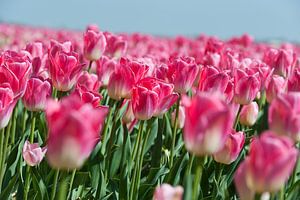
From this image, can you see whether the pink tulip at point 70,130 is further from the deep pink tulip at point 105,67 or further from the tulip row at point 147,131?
the deep pink tulip at point 105,67

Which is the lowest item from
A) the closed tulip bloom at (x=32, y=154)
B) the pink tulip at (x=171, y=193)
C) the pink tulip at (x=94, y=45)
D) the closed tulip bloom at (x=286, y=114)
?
the closed tulip bloom at (x=32, y=154)

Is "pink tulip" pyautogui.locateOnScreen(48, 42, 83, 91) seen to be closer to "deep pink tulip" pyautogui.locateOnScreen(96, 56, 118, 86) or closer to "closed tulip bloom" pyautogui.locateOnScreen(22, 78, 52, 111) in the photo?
"closed tulip bloom" pyautogui.locateOnScreen(22, 78, 52, 111)

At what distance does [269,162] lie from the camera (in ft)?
3.29

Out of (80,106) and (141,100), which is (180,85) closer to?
(141,100)

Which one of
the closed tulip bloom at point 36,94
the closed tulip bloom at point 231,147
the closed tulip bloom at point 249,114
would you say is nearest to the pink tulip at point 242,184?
the closed tulip bloom at point 231,147

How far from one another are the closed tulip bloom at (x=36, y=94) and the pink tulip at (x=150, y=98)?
1.09 feet

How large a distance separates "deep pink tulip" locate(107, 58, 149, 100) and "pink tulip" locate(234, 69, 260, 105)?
1.09 feet

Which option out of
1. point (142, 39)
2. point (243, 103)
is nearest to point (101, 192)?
point (243, 103)

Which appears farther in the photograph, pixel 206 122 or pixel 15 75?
pixel 15 75

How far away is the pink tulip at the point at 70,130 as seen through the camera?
971mm

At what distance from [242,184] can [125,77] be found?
2.89 feet

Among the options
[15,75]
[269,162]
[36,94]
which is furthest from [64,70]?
[269,162]

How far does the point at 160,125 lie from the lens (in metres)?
2.45

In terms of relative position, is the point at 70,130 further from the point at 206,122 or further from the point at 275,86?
the point at 275,86
